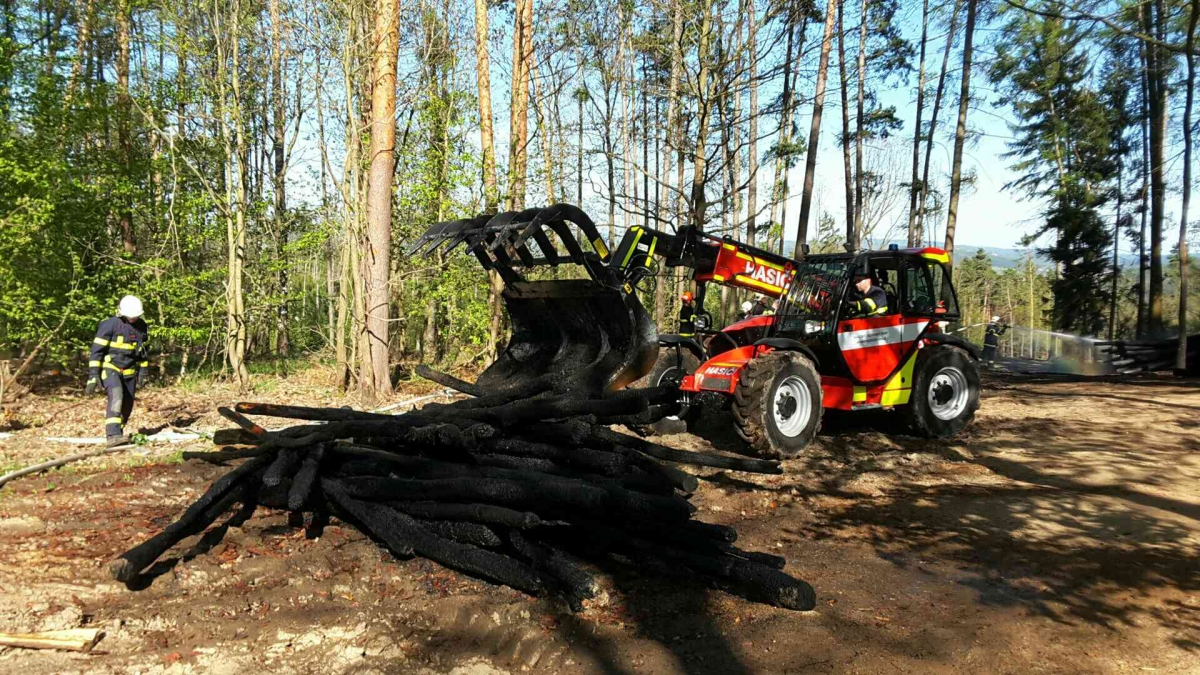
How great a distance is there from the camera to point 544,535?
4672mm

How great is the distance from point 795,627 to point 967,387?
268 inches

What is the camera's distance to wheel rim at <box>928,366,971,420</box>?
930 cm

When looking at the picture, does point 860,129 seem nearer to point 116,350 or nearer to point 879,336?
point 879,336

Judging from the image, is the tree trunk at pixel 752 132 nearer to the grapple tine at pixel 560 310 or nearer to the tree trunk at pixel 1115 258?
the grapple tine at pixel 560 310

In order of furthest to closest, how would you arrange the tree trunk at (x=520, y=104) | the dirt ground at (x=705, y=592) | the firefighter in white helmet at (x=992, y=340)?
the firefighter in white helmet at (x=992, y=340) → the tree trunk at (x=520, y=104) → the dirt ground at (x=705, y=592)

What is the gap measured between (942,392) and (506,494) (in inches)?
278

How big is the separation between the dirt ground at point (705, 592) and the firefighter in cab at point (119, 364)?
1123 millimetres

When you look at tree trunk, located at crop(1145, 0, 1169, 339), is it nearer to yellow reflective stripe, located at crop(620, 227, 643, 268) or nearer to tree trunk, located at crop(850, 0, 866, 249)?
tree trunk, located at crop(850, 0, 866, 249)

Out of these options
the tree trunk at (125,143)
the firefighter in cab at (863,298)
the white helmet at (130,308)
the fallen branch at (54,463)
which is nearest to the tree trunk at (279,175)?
the tree trunk at (125,143)

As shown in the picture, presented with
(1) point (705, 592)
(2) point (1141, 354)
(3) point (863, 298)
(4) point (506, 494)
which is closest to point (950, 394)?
(3) point (863, 298)

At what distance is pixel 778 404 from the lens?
25.3ft

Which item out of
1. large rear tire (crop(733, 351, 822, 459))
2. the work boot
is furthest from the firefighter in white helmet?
the work boot

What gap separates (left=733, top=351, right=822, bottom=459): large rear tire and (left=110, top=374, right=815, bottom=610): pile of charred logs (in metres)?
1.65

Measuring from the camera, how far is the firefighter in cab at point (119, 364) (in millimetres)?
8133
